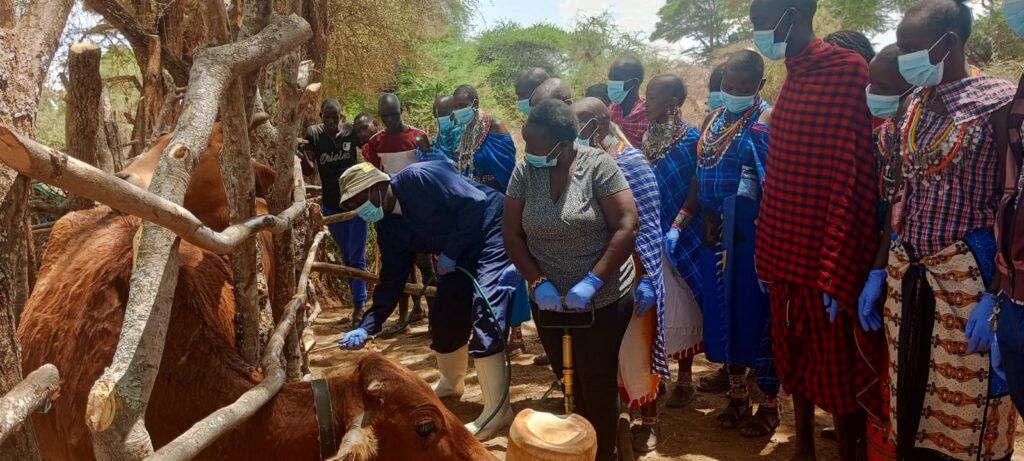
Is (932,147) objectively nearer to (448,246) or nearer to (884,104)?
(884,104)

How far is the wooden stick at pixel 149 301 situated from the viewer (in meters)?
1.54

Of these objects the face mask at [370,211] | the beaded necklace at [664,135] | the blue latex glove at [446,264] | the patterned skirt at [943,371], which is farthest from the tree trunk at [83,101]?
the patterned skirt at [943,371]

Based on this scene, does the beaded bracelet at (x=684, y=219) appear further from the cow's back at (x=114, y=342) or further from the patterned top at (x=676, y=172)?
the cow's back at (x=114, y=342)

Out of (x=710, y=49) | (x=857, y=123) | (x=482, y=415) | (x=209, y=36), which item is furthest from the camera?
(x=710, y=49)

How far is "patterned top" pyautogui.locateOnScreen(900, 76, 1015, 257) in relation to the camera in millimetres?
2734

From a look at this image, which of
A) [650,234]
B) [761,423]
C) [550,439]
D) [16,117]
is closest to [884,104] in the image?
[650,234]

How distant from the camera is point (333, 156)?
7379 mm

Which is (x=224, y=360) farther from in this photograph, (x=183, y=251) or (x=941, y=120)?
(x=941, y=120)

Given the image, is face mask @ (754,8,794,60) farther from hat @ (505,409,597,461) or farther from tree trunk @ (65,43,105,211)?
tree trunk @ (65,43,105,211)

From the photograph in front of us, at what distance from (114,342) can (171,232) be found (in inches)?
38.2

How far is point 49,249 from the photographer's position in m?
3.48

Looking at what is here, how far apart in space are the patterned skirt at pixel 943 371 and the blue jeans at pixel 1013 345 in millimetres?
343

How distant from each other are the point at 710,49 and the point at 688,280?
1222 inches

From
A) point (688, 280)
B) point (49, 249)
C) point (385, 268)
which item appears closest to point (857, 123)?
point (688, 280)
